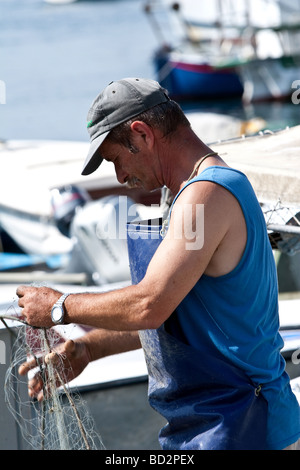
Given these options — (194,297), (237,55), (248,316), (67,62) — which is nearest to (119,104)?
(194,297)

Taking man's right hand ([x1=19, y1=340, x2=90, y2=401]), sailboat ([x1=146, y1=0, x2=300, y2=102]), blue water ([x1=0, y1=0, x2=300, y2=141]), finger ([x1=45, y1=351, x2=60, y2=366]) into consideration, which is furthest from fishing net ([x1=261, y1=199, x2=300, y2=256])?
sailboat ([x1=146, y1=0, x2=300, y2=102])

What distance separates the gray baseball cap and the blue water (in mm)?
20307

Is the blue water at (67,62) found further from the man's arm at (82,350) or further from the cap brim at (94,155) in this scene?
the cap brim at (94,155)

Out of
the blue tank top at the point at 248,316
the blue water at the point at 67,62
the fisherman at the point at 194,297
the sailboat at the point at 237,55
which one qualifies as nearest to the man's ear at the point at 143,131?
the fisherman at the point at 194,297

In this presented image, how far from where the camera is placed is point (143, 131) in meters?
2.25

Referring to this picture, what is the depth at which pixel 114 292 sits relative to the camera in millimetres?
2211

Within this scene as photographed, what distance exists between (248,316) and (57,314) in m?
0.55

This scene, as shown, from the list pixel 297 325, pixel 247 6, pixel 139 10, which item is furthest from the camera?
pixel 139 10

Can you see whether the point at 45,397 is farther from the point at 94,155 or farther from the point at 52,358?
the point at 94,155

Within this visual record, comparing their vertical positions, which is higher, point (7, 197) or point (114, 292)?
point (114, 292)

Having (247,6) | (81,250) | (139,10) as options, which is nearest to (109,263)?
(81,250)

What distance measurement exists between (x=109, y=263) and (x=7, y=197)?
9.08 feet

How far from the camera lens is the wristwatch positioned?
2244 mm
